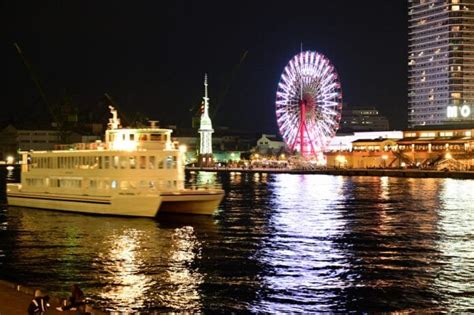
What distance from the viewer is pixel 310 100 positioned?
403ft

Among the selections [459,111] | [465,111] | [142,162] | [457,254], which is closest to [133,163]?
[142,162]

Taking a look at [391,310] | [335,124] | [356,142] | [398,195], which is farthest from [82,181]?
[356,142]

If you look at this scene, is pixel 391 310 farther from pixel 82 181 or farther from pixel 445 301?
pixel 82 181

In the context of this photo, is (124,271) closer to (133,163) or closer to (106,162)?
(133,163)

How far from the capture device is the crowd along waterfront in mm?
25359

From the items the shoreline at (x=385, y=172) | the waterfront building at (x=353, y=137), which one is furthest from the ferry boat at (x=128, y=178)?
the waterfront building at (x=353, y=137)

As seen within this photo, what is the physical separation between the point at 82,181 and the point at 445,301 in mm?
33595

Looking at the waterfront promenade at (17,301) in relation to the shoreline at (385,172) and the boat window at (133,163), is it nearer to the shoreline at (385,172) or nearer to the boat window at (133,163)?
the boat window at (133,163)

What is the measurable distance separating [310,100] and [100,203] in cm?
7670

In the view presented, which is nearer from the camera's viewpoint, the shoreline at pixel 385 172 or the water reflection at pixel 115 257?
the water reflection at pixel 115 257

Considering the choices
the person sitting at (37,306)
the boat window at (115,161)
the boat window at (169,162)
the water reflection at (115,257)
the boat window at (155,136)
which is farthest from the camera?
the boat window at (155,136)

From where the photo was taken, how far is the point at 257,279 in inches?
1136

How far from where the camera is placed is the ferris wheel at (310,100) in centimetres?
11944

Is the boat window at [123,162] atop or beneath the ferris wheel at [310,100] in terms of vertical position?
beneath
